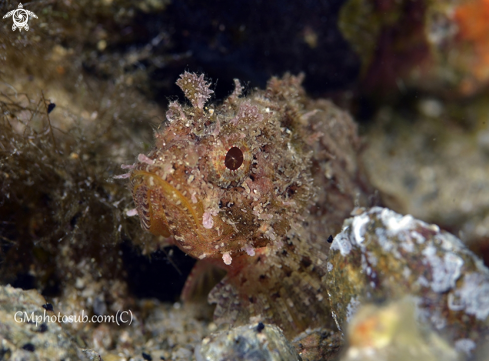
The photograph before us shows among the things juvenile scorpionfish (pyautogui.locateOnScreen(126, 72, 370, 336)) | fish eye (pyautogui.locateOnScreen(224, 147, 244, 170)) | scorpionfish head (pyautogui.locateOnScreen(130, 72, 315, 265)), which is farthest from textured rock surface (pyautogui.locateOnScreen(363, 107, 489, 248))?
fish eye (pyautogui.locateOnScreen(224, 147, 244, 170))

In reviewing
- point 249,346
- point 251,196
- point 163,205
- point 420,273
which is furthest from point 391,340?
point 163,205

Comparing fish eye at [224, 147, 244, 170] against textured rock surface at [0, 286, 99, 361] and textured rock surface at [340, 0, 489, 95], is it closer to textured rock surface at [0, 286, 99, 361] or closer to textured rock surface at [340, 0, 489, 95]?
textured rock surface at [0, 286, 99, 361]

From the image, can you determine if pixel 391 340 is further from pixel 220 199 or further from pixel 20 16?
pixel 20 16

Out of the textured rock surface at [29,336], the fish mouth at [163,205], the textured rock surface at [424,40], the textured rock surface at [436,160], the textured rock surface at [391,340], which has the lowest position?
the textured rock surface at [391,340]

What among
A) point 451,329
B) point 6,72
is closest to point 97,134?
point 6,72

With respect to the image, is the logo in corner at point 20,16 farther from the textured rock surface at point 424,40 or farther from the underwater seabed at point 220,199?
the textured rock surface at point 424,40

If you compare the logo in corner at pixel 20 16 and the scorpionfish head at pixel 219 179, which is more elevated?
the logo in corner at pixel 20 16

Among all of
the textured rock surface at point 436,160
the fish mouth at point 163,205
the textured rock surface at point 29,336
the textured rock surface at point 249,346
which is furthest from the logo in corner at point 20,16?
the textured rock surface at point 436,160
